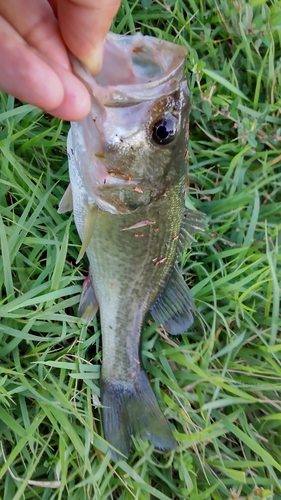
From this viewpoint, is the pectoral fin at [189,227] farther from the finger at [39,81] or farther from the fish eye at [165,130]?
the finger at [39,81]

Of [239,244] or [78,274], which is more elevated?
[78,274]

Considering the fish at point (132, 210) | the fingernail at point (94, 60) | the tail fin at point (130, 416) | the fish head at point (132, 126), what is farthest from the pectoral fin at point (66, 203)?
the tail fin at point (130, 416)

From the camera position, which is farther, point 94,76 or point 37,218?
point 37,218

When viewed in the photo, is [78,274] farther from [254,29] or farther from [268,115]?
[254,29]

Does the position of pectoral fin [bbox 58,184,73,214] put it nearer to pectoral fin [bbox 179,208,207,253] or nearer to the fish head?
the fish head

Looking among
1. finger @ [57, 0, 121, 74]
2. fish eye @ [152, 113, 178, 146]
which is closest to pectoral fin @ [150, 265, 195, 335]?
fish eye @ [152, 113, 178, 146]

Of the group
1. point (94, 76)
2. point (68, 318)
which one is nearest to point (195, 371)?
point (68, 318)
